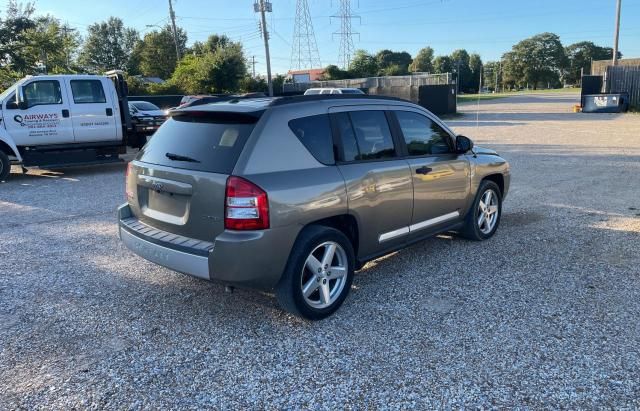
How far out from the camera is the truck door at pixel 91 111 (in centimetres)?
1140

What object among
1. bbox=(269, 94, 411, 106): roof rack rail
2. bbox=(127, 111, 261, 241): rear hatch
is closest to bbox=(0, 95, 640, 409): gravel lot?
bbox=(127, 111, 261, 241): rear hatch

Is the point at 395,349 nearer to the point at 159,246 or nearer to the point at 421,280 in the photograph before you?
the point at 421,280

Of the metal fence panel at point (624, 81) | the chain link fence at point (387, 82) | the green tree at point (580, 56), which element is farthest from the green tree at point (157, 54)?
the green tree at point (580, 56)

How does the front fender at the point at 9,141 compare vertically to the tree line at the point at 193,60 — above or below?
below

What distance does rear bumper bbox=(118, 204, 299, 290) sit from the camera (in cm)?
346

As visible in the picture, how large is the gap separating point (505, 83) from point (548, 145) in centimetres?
12208

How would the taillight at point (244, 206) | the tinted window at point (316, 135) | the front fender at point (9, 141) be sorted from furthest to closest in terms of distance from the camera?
the front fender at point (9, 141), the tinted window at point (316, 135), the taillight at point (244, 206)

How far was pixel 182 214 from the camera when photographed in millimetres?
3783

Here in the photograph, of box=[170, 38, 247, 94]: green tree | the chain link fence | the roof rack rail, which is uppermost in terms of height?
box=[170, 38, 247, 94]: green tree

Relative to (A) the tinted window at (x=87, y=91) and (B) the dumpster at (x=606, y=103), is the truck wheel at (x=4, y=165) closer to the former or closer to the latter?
(A) the tinted window at (x=87, y=91)

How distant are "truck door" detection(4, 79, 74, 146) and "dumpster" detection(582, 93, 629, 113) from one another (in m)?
27.8

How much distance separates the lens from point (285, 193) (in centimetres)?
358

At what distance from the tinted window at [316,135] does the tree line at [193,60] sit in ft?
88.0

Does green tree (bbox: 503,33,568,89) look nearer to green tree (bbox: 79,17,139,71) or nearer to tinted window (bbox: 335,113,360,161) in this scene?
green tree (bbox: 79,17,139,71)
